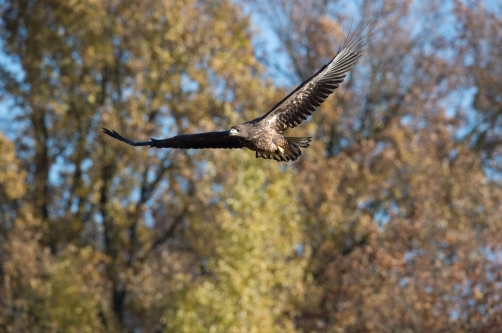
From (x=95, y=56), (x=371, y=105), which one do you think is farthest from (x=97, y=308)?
(x=371, y=105)

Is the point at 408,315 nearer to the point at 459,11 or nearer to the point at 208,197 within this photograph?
the point at 208,197

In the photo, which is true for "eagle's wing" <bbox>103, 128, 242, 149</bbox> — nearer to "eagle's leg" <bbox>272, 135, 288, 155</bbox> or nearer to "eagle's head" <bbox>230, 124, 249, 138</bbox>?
"eagle's head" <bbox>230, 124, 249, 138</bbox>

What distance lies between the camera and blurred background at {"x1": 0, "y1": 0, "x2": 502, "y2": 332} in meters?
22.0

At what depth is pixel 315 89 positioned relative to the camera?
11859 mm

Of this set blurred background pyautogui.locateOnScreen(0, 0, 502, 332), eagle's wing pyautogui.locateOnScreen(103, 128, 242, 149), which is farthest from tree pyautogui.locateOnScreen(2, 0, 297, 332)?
eagle's wing pyautogui.locateOnScreen(103, 128, 242, 149)

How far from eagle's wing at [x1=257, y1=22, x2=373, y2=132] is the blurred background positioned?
349 inches

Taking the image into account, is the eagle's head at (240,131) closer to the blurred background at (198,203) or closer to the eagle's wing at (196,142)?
the eagle's wing at (196,142)

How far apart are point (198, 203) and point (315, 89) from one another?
1455 cm

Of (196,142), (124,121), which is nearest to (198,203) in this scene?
(124,121)

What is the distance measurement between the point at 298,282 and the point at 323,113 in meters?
8.62

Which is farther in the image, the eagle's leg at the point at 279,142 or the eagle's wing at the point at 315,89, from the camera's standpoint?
the eagle's wing at the point at 315,89

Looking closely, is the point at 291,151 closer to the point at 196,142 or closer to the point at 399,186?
the point at 196,142

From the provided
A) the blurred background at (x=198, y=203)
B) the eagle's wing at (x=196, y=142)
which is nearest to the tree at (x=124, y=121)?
the blurred background at (x=198, y=203)

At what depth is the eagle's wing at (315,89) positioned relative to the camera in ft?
38.2
